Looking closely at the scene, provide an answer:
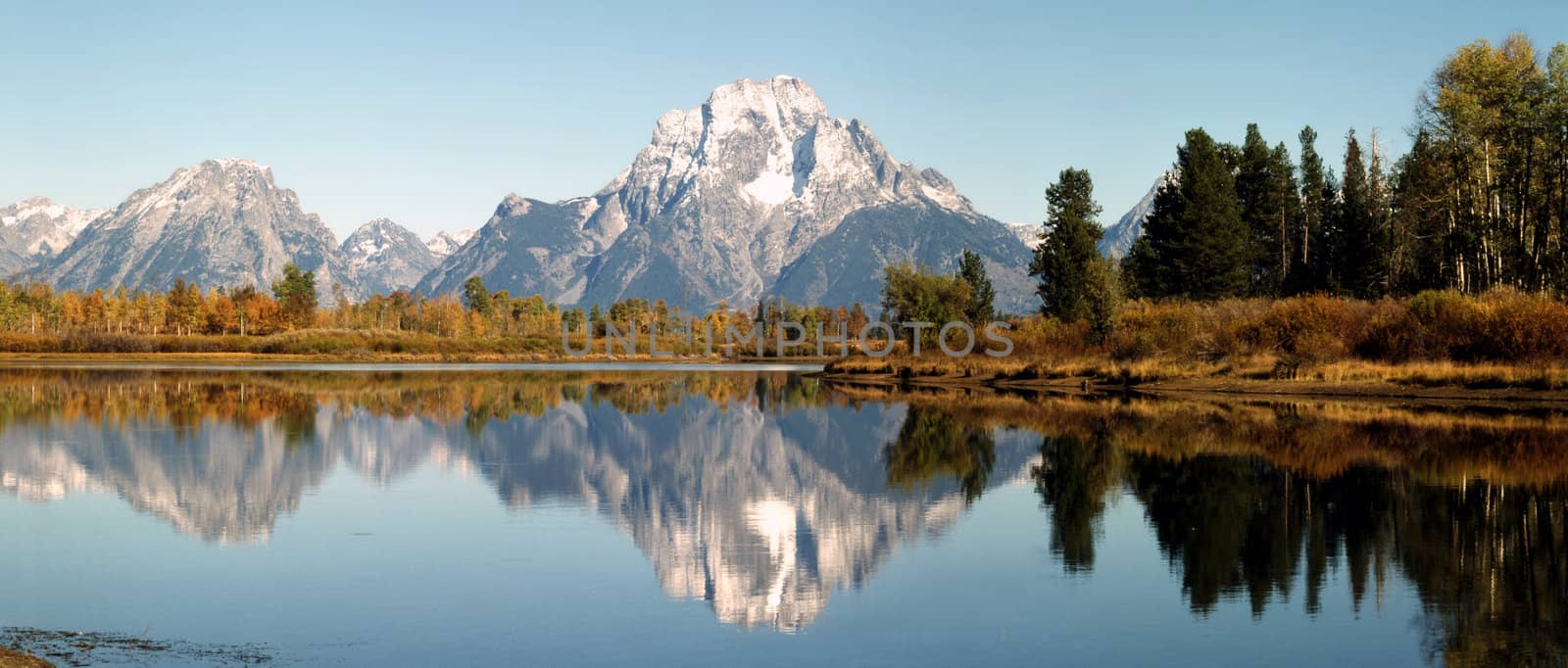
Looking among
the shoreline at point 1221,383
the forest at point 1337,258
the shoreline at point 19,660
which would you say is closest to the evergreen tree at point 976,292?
the forest at point 1337,258

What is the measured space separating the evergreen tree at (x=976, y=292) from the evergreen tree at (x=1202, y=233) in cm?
1476

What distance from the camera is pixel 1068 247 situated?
85438 millimetres

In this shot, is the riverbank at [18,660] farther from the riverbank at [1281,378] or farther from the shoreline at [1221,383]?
the riverbank at [1281,378]

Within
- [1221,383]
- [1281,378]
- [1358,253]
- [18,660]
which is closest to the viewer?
[18,660]

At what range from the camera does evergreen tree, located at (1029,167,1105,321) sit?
3248 inches


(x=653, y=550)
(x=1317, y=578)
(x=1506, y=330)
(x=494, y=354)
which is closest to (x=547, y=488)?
(x=653, y=550)

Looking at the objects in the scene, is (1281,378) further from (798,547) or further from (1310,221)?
(1310,221)

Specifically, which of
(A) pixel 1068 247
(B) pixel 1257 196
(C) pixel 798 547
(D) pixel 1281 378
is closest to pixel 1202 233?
(A) pixel 1068 247

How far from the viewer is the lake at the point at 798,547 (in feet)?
43.5

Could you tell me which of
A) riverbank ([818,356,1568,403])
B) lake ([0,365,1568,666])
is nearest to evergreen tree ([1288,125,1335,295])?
riverbank ([818,356,1568,403])

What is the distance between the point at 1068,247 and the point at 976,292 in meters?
21.1

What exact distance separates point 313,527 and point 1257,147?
9064cm

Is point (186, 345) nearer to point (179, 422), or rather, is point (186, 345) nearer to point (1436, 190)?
point (179, 422)

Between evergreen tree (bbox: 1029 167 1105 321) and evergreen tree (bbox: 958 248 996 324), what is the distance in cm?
674
